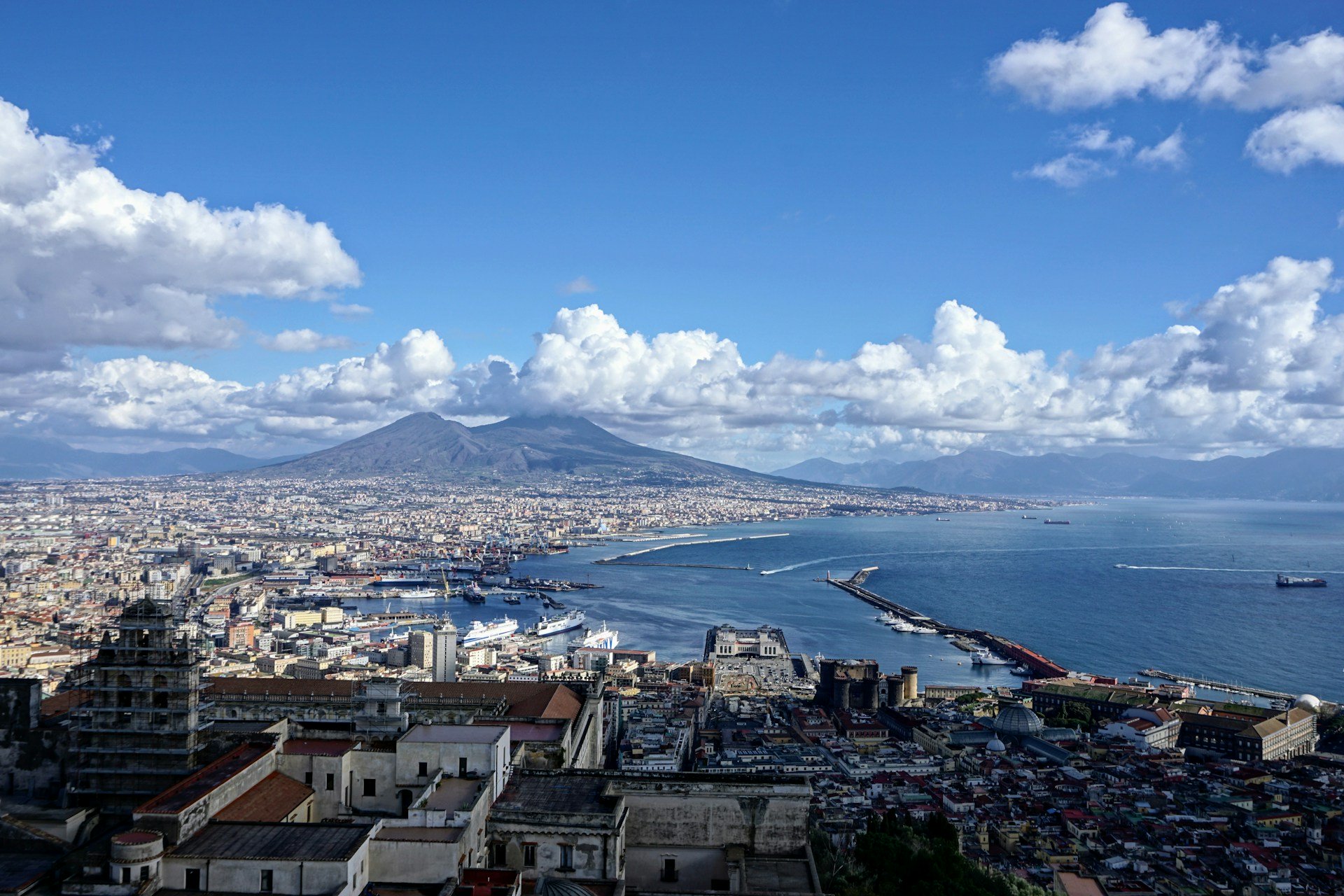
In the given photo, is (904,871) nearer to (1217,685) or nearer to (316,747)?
(316,747)

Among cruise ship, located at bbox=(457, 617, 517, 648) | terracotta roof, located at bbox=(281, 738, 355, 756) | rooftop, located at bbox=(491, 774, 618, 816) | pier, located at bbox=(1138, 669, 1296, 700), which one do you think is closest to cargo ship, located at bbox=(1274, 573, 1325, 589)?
pier, located at bbox=(1138, 669, 1296, 700)

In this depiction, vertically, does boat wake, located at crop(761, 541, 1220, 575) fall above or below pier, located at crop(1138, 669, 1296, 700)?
above

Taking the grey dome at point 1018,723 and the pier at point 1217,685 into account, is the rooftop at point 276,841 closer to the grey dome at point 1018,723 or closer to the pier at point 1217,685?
the grey dome at point 1018,723

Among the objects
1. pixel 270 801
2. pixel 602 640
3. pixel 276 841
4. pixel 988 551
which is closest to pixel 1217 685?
pixel 602 640

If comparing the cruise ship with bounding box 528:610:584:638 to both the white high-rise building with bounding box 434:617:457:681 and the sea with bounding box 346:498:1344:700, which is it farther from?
the white high-rise building with bounding box 434:617:457:681

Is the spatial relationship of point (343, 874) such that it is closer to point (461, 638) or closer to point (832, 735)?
point (832, 735)

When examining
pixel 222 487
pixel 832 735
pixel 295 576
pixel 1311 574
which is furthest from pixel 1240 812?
pixel 222 487
